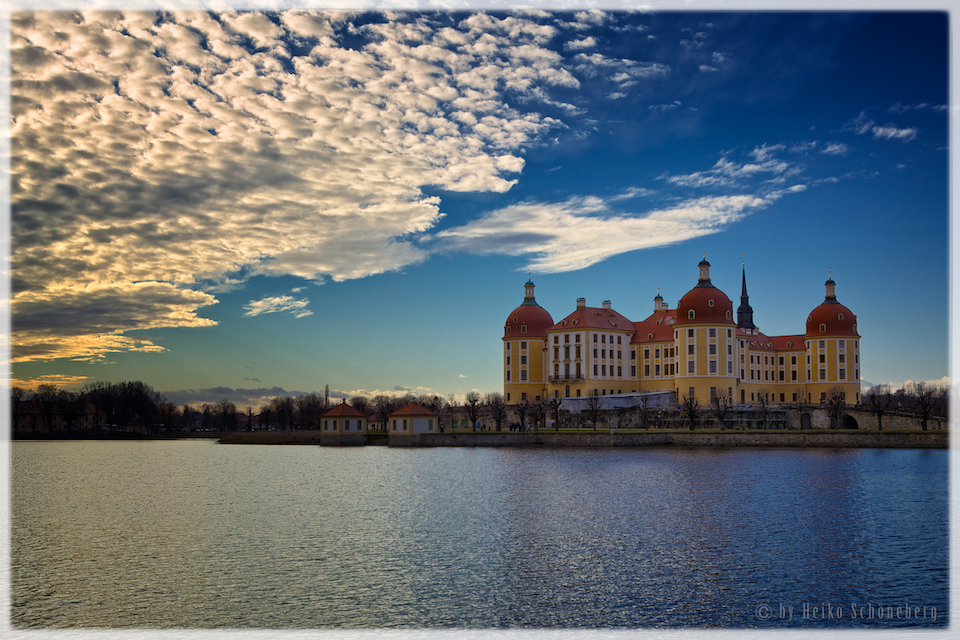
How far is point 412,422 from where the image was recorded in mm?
94250

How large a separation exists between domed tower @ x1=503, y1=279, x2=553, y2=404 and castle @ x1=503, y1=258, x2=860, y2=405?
0.49ft

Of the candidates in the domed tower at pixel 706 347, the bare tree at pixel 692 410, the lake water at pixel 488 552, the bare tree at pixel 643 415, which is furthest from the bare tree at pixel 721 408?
the lake water at pixel 488 552

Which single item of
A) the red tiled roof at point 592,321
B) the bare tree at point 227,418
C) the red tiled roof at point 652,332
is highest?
the red tiled roof at point 592,321

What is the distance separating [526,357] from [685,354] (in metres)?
24.8

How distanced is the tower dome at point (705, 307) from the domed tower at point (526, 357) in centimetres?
2217

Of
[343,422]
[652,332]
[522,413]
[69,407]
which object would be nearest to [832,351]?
[652,332]

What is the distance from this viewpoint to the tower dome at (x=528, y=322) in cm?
12225

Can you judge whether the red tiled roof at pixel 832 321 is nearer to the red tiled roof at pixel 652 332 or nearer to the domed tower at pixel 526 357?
the red tiled roof at pixel 652 332

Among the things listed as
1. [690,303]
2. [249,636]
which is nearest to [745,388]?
[690,303]

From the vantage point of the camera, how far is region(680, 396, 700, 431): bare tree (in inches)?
3589

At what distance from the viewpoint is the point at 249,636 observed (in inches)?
681

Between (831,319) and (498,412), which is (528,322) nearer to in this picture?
(498,412)

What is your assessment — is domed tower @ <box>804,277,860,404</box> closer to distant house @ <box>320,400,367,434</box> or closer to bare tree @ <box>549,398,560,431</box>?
bare tree @ <box>549,398,560,431</box>

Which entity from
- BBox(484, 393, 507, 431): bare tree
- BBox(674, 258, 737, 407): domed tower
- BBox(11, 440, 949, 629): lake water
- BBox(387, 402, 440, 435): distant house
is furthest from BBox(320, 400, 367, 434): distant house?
BBox(11, 440, 949, 629): lake water
